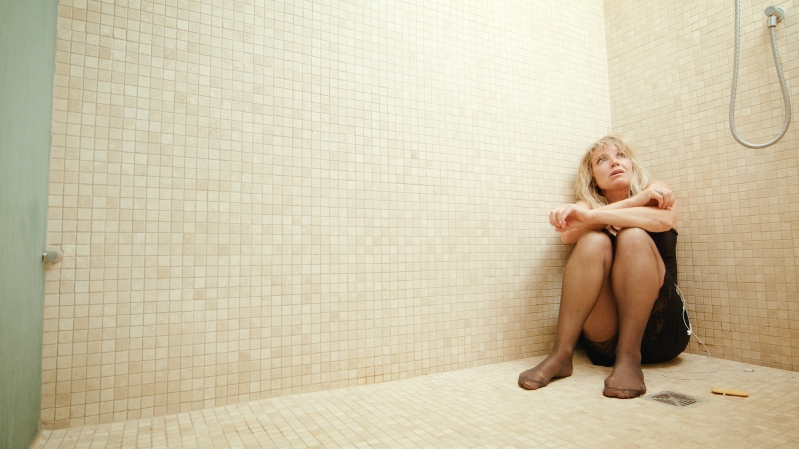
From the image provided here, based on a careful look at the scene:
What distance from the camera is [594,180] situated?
1946 mm

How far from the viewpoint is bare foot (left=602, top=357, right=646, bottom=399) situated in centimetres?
135

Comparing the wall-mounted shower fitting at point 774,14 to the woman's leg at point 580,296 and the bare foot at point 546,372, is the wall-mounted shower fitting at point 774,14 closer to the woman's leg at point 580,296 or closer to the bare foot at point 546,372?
the woman's leg at point 580,296

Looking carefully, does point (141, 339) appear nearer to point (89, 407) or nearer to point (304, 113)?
point (89, 407)

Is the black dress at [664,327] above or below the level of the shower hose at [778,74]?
below

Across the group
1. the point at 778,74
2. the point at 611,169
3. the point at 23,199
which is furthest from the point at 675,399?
the point at 23,199

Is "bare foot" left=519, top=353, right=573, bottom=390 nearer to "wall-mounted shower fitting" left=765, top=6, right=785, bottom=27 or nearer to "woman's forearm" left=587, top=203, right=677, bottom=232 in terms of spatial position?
"woman's forearm" left=587, top=203, right=677, bottom=232

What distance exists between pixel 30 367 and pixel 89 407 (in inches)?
9.1

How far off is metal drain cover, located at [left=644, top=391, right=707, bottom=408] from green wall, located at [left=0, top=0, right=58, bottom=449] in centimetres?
159

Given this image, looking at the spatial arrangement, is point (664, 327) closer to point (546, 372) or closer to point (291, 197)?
point (546, 372)

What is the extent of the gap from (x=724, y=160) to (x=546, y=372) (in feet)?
3.70

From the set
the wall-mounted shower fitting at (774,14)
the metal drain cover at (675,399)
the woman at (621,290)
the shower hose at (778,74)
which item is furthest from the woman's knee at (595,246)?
the wall-mounted shower fitting at (774,14)

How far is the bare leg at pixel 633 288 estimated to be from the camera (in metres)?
1.50

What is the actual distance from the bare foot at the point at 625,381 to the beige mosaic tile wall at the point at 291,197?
439 millimetres

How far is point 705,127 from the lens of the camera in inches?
72.2
